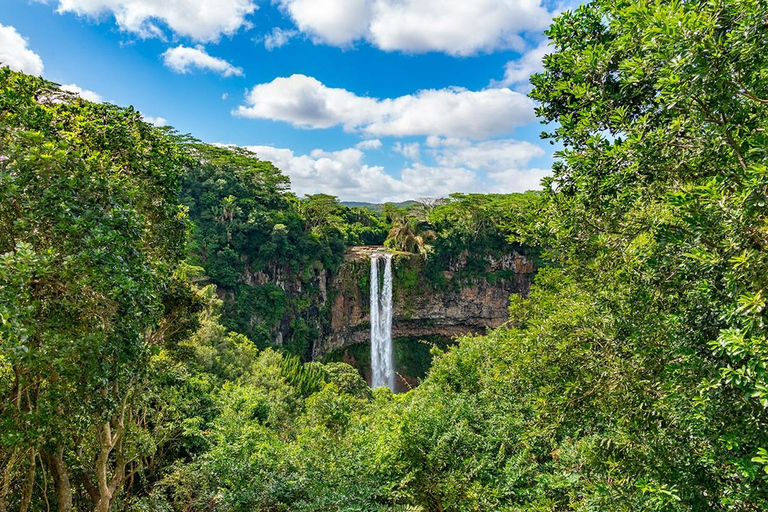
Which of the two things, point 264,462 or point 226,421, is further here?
point 226,421

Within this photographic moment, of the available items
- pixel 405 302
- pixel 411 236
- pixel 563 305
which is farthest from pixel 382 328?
pixel 563 305

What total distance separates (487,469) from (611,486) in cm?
243

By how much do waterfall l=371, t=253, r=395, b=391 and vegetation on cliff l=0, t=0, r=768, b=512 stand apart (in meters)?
23.0

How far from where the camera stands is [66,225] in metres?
2.78

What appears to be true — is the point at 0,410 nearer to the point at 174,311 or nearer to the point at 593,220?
the point at 174,311

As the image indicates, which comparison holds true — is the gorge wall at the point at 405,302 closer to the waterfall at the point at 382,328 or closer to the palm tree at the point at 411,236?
the waterfall at the point at 382,328

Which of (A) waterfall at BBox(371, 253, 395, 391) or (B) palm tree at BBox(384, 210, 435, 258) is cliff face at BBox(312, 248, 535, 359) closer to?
(A) waterfall at BBox(371, 253, 395, 391)

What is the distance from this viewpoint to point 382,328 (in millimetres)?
31266

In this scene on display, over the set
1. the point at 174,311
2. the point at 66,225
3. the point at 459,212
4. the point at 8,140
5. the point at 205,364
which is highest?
the point at 459,212

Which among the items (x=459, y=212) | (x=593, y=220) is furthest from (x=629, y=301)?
(x=459, y=212)

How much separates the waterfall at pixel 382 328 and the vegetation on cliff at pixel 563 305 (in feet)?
75.6

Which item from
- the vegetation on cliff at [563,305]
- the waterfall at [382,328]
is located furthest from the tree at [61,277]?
the waterfall at [382,328]

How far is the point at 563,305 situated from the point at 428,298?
89.1 feet

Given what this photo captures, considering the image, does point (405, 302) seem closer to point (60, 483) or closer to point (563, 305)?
point (563, 305)
